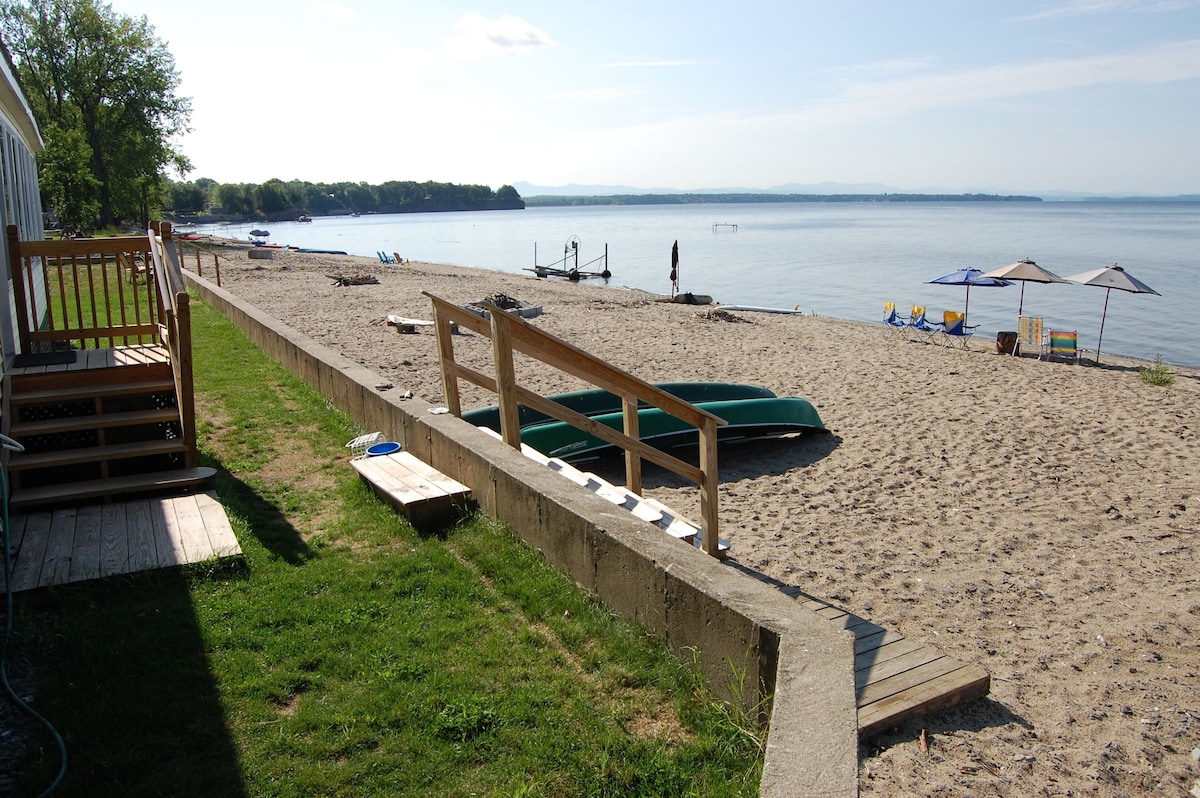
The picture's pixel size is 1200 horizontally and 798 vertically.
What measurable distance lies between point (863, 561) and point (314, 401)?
18.0 ft

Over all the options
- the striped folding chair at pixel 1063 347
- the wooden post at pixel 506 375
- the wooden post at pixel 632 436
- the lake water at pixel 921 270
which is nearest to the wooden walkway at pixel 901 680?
the wooden post at pixel 632 436

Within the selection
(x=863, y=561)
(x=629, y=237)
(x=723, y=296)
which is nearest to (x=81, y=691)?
(x=863, y=561)

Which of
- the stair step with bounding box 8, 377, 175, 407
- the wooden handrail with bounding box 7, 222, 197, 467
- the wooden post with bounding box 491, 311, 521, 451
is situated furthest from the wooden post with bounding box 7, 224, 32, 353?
the wooden post with bounding box 491, 311, 521, 451

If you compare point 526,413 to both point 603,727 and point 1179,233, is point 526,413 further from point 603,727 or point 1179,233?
point 1179,233

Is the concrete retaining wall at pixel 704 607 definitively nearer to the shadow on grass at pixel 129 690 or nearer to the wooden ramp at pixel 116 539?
the wooden ramp at pixel 116 539

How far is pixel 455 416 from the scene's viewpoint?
650 cm

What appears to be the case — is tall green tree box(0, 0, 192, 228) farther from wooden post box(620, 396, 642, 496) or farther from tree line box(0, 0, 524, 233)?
wooden post box(620, 396, 642, 496)

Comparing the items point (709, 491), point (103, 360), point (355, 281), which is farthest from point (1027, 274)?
point (355, 281)

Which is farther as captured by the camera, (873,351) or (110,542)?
(873,351)

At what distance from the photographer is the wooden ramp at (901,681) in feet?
12.9

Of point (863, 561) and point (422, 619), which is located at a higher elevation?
point (422, 619)

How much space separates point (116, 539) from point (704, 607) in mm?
3485

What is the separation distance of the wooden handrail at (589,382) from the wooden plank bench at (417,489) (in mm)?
539

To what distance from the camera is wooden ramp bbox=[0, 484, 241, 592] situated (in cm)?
443
